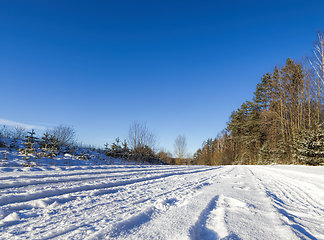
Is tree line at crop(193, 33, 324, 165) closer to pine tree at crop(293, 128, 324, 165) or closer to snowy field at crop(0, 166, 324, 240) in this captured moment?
pine tree at crop(293, 128, 324, 165)

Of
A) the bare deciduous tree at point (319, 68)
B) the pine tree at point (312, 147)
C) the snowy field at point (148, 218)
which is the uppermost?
the bare deciduous tree at point (319, 68)

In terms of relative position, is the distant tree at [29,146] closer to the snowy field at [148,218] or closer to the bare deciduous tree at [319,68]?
the snowy field at [148,218]

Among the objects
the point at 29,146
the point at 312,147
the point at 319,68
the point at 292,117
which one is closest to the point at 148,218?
the point at 29,146

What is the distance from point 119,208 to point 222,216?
107cm

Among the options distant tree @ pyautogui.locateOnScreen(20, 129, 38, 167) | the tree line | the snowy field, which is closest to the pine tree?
the tree line

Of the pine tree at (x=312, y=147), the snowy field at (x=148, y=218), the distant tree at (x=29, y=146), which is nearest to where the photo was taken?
the snowy field at (x=148, y=218)

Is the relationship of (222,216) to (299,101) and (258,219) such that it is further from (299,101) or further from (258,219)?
(299,101)

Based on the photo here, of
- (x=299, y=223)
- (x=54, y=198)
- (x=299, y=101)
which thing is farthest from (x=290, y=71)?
(x=54, y=198)

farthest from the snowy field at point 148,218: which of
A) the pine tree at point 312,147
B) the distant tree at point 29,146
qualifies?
the pine tree at point 312,147

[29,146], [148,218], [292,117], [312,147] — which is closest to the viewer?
[148,218]

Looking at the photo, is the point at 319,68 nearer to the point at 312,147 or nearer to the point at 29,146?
the point at 312,147

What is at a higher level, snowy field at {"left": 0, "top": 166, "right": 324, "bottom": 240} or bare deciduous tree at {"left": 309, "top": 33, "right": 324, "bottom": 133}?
bare deciduous tree at {"left": 309, "top": 33, "right": 324, "bottom": 133}

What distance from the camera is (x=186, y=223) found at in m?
1.39

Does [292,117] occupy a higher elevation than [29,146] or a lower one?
higher
